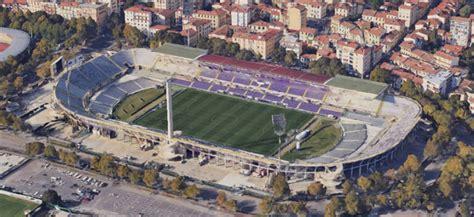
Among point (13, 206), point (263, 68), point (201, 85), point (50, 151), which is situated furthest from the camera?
point (201, 85)

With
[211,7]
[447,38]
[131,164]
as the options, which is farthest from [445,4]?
[131,164]

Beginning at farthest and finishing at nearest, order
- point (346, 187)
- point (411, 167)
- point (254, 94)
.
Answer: point (254, 94)
point (411, 167)
point (346, 187)

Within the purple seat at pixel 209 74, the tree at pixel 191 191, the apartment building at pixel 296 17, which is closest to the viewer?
the tree at pixel 191 191

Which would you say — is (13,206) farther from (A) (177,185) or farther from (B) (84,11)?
(B) (84,11)

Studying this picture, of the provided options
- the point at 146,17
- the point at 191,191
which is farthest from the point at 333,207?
the point at 146,17

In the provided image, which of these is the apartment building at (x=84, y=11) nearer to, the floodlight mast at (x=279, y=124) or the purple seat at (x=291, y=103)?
the purple seat at (x=291, y=103)

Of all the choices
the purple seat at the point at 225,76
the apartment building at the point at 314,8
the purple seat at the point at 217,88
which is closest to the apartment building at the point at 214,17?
the apartment building at the point at 314,8
